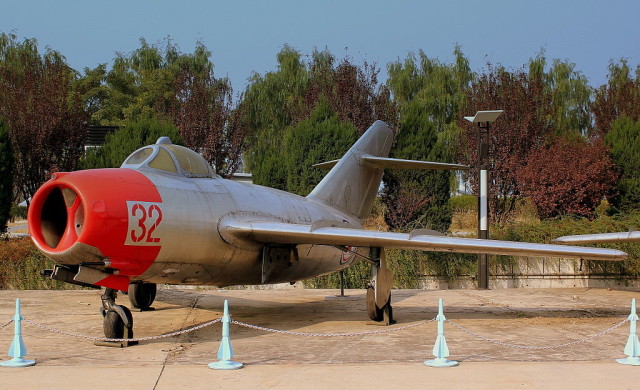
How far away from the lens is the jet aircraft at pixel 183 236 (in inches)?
357

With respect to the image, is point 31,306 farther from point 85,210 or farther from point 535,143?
point 535,143

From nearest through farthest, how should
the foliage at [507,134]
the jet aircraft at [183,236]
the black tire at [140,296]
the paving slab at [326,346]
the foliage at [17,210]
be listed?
the paving slab at [326,346] → the jet aircraft at [183,236] → the black tire at [140,296] → the foliage at [507,134] → the foliage at [17,210]

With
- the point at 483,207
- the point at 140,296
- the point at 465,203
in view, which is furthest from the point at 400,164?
the point at 465,203

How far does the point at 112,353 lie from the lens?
9070mm

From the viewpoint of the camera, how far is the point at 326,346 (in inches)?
388

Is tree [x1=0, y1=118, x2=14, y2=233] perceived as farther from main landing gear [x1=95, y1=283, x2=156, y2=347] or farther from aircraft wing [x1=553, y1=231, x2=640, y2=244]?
aircraft wing [x1=553, y1=231, x2=640, y2=244]

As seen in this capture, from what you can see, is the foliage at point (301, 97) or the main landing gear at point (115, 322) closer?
the main landing gear at point (115, 322)

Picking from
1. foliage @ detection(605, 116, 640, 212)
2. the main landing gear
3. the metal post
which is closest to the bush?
foliage @ detection(605, 116, 640, 212)

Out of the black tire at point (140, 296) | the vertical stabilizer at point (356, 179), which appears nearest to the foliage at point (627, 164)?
the vertical stabilizer at point (356, 179)

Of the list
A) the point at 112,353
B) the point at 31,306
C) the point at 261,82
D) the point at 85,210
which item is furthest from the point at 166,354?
the point at 261,82

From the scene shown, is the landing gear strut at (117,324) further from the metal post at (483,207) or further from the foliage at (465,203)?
the foliage at (465,203)

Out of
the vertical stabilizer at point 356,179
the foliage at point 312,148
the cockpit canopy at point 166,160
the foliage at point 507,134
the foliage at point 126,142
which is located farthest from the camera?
the foliage at point 507,134

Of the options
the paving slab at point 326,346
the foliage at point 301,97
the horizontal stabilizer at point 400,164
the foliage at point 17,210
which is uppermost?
the foliage at point 301,97

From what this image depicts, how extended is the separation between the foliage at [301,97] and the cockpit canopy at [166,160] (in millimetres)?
16227
